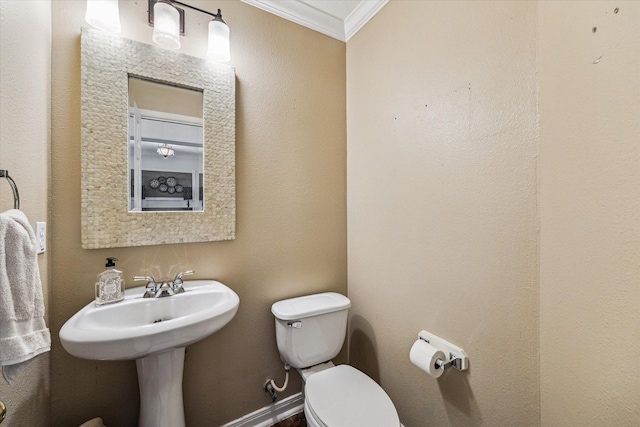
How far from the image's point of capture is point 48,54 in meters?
1.01

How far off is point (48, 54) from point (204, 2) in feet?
2.37

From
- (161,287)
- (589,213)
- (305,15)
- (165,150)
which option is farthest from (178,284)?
(305,15)

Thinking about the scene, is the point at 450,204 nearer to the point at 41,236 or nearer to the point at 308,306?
the point at 308,306

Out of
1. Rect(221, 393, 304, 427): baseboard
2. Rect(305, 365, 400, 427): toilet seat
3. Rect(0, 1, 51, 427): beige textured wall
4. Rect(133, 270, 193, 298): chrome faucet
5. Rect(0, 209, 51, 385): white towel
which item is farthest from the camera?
Rect(221, 393, 304, 427): baseboard

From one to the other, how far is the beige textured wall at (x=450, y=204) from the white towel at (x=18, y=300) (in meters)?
1.34

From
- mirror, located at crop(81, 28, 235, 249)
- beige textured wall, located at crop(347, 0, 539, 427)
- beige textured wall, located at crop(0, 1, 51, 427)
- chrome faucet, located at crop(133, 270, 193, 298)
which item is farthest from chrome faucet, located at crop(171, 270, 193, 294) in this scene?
beige textured wall, located at crop(347, 0, 539, 427)

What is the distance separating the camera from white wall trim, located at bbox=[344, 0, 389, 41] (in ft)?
4.70

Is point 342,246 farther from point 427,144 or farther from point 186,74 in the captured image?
point 186,74

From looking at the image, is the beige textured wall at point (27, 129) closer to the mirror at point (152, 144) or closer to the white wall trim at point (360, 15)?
the mirror at point (152, 144)

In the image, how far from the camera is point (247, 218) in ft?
4.64

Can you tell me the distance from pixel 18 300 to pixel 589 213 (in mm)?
1527

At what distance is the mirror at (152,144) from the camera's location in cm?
108

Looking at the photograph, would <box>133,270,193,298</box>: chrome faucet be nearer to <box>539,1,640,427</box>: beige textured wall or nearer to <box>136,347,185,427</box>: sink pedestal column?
<box>136,347,185,427</box>: sink pedestal column

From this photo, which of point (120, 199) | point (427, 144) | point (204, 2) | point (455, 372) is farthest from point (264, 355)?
point (204, 2)
